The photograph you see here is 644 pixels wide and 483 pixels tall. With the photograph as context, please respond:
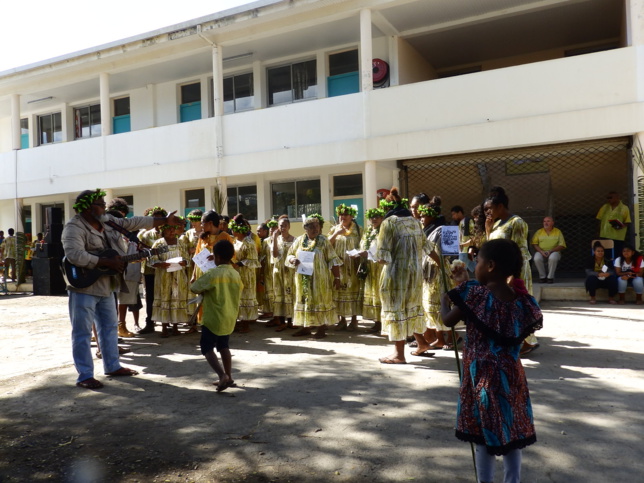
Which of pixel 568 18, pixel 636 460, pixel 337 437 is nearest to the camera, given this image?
pixel 636 460

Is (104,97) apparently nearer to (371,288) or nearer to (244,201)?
(244,201)

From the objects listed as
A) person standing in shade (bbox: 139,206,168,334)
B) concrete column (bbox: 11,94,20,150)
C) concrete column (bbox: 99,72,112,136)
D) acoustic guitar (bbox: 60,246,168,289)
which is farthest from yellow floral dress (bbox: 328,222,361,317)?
concrete column (bbox: 11,94,20,150)

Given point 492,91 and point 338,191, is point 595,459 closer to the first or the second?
point 492,91

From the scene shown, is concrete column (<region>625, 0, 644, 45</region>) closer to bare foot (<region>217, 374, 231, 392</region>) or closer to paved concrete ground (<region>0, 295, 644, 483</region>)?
paved concrete ground (<region>0, 295, 644, 483</region>)

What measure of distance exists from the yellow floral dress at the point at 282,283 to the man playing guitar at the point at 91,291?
2.97 meters

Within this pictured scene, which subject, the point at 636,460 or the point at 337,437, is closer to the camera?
the point at 636,460

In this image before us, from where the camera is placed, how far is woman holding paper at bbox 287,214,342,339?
710 centimetres

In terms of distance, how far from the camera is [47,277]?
14.2m

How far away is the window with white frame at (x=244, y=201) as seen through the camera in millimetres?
15891

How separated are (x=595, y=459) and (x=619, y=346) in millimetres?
3510

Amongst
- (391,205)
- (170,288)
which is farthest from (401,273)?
(170,288)

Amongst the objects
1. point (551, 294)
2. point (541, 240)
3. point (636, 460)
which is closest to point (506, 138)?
point (541, 240)

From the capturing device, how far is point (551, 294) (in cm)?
1001

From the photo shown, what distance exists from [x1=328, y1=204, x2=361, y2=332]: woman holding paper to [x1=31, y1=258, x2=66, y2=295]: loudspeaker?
384 inches
